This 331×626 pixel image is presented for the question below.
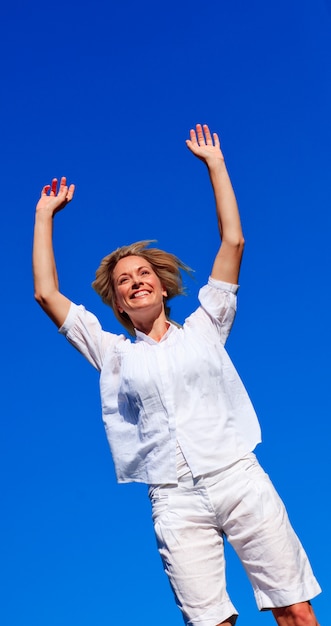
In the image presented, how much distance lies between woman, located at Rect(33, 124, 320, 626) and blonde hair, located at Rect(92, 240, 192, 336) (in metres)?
0.08

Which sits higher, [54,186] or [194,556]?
[54,186]

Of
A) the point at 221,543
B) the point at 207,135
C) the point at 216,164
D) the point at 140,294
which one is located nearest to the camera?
the point at 221,543

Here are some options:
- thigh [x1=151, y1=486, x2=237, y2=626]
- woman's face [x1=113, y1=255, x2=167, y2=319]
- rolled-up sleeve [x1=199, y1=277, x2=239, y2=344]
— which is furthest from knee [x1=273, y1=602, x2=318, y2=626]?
woman's face [x1=113, y1=255, x2=167, y2=319]

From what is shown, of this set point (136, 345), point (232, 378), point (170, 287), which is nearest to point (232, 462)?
point (232, 378)

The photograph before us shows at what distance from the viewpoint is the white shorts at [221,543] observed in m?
3.99

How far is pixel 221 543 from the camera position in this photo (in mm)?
4141

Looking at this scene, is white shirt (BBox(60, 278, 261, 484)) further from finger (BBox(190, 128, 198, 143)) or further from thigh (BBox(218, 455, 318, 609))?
finger (BBox(190, 128, 198, 143))

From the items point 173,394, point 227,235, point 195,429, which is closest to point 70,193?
point 227,235

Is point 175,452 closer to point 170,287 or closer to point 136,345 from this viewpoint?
point 136,345

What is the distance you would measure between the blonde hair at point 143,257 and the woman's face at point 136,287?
74 mm

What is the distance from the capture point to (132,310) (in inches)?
185

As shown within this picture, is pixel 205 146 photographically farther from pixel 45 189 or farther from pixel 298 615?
pixel 298 615

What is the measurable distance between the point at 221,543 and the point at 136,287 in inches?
57.4

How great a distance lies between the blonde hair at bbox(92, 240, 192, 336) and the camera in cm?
494
